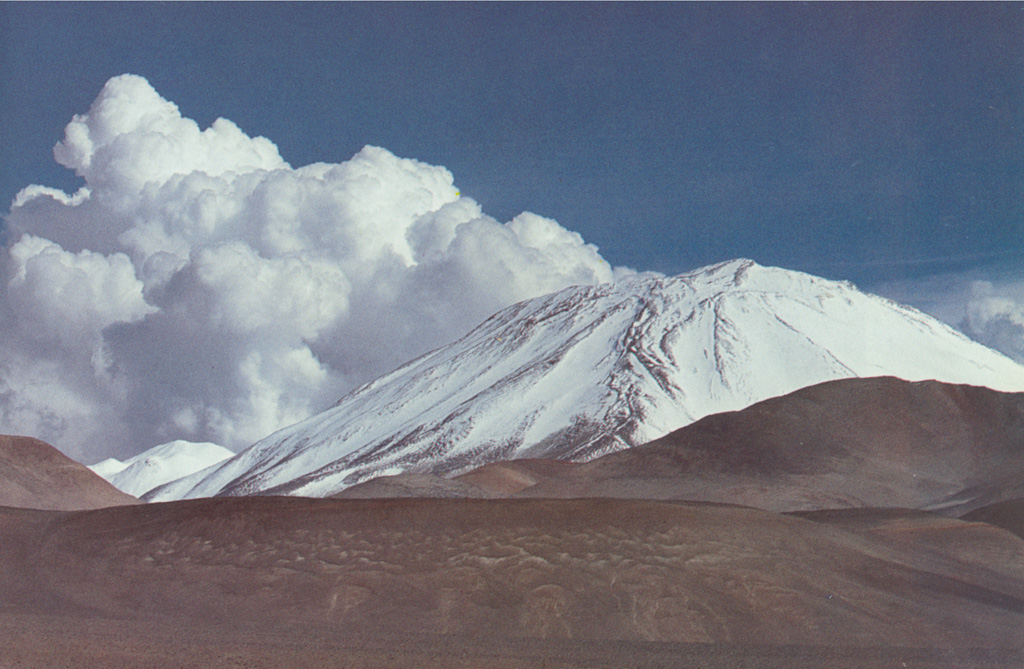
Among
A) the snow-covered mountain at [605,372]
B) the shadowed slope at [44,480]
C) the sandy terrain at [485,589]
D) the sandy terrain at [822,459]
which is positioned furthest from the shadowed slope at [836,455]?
the snow-covered mountain at [605,372]

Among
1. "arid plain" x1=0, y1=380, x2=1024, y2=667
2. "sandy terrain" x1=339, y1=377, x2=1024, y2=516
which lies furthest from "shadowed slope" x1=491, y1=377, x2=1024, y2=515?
"arid plain" x1=0, y1=380, x2=1024, y2=667

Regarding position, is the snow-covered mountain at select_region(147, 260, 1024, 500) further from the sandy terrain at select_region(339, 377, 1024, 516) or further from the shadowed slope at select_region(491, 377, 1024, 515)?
the shadowed slope at select_region(491, 377, 1024, 515)

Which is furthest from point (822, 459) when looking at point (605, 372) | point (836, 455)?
point (605, 372)

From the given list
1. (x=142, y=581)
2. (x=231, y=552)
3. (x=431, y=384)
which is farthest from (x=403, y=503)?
(x=431, y=384)

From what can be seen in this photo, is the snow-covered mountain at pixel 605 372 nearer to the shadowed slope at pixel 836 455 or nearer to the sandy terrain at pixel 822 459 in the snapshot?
the sandy terrain at pixel 822 459

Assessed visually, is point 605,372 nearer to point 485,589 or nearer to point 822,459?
point 822,459

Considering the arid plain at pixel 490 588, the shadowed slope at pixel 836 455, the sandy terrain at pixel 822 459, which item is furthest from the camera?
the shadowed slope at pixel 836 455
